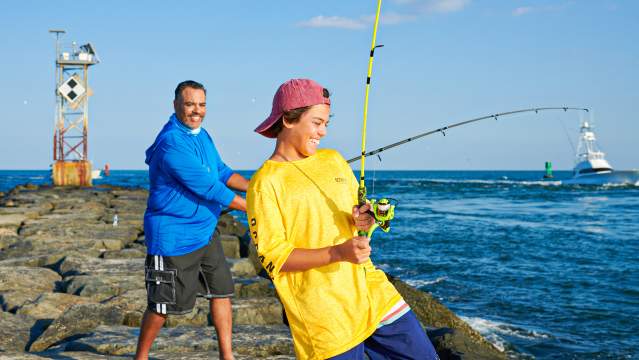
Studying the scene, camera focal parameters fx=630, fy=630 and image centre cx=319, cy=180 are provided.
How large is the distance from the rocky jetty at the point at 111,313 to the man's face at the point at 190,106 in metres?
1.41

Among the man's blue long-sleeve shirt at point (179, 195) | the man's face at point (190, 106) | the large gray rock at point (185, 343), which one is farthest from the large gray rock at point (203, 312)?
the man's face at point (190, 106)

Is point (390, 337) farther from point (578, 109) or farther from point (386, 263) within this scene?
point (386, 263)

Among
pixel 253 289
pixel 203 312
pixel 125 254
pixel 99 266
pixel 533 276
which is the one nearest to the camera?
pixel 203 312

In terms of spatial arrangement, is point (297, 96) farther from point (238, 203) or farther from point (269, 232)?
point (238, 203)

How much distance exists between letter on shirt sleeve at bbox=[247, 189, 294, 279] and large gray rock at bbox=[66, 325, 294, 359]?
1947 millimetres

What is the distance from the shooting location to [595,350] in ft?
23.0

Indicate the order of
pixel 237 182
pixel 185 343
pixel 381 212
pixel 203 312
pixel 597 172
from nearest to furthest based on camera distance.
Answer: pixel 381 212
pixel 237 182
pixel 185 343
pixel 203 312
pixel 597 172

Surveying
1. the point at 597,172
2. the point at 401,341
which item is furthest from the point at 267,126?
the point at 597,172

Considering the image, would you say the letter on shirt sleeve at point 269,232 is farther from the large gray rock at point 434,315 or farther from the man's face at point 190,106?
Result: the large gray rock at point 434,315

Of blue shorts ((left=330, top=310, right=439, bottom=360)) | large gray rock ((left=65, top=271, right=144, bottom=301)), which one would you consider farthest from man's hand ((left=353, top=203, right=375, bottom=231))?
large gray rock ((left=65, top=271, right=144, bottom=301))

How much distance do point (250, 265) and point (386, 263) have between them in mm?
7047

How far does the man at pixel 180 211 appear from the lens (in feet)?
10.6

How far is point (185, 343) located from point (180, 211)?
1.16m

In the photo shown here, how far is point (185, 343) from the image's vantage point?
4000mm
